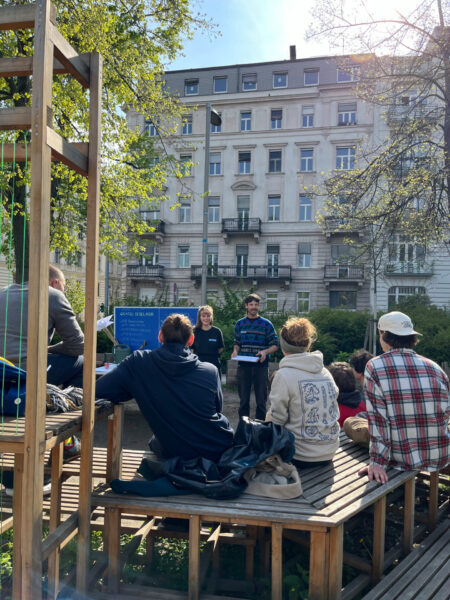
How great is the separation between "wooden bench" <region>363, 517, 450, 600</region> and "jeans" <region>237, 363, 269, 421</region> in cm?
378

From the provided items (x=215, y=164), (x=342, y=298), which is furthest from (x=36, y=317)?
(x=215, y=164)

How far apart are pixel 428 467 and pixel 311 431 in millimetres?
820

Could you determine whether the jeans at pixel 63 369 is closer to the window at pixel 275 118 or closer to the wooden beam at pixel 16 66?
the wooden beam at pixel 16 66

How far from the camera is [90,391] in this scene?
9.12 feet

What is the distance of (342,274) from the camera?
113 feet

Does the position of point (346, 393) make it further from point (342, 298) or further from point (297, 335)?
point (342, 298)

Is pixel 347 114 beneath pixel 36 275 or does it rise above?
above

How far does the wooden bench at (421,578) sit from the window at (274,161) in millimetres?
35755

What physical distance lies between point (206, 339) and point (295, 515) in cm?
440

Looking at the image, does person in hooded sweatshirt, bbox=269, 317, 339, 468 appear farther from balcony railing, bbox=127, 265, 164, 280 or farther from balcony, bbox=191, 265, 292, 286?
balcony railing, bbox=127, 265, 164, 280

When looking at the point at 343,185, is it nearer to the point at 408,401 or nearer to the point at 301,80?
the point at 408,401

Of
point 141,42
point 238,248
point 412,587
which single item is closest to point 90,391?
point 412,587

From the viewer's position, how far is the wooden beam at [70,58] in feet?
7.91

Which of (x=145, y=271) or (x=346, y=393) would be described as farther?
(x=145, y=271)
